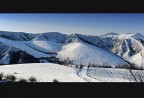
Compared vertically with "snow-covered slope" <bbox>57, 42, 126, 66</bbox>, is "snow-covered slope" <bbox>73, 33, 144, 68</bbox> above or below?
above

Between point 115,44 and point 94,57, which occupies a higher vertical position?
point 115,44

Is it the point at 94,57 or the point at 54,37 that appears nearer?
the point at 54,37

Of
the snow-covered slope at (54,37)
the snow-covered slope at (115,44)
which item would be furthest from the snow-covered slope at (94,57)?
the snow-covered slope at (54,37)

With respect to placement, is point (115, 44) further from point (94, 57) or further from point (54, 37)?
point (54, 37)

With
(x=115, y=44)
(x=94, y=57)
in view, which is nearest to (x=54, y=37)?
(x=94, y=57)

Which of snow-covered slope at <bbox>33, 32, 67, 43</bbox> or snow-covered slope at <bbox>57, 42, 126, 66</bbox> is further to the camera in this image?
snow-covered slope at <bbox>57, 42, 126, 66</bbox>

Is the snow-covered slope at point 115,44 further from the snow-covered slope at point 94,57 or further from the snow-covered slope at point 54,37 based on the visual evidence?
the snow-covered slope at point 54,37

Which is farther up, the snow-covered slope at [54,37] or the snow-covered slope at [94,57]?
the snow-covered slope at [54,37]

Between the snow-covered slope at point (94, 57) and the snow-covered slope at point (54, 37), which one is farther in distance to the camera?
the snow-covered slope at point (94, 57)

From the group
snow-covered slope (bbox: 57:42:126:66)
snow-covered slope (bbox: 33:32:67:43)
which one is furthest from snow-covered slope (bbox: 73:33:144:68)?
snow-covered slope (bbox: 33:32:67:43)

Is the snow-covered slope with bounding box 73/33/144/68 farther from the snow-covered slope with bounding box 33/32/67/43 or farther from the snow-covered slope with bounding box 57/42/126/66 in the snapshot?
the snow-covered slope with bounding box 33/32/67/43
